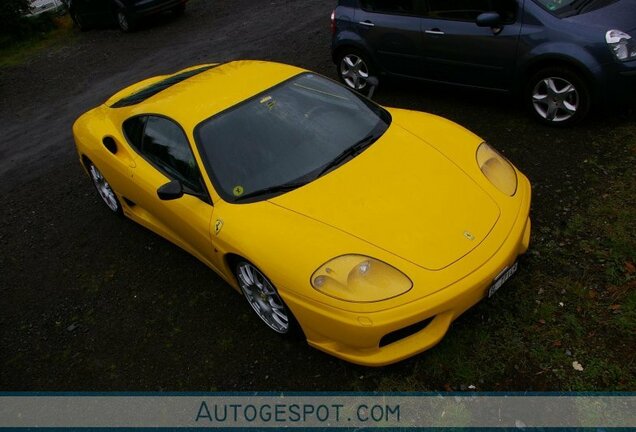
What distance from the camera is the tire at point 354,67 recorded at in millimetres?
6613

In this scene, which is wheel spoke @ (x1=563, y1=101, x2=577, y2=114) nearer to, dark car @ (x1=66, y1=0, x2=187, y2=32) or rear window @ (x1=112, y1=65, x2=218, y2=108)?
rear window @ (x1=112, y1=65, x2=218, y2=108)

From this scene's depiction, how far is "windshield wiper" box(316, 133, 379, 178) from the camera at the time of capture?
11.9ft

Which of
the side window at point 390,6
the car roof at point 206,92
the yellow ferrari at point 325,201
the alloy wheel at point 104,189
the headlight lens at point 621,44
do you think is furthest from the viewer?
the side window at point 390,6

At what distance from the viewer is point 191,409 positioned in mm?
3336

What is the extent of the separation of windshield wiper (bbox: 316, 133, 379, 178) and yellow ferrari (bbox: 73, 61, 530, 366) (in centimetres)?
1

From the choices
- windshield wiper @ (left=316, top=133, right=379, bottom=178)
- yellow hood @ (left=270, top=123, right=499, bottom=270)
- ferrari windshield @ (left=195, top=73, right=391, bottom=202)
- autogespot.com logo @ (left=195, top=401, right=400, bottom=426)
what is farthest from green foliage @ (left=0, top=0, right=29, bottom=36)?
autogespot.com logo @ (left=195, top=401, right=400, bottom=426)

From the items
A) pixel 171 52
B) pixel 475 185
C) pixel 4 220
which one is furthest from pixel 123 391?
pixel 171 52

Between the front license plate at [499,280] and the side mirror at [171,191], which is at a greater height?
the side mirror at [171,191]

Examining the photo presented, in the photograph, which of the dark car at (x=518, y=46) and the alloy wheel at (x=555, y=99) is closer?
the dark car at (x=518, y=46)

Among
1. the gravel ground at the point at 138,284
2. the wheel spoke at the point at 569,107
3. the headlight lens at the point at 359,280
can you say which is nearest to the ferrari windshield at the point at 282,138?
the headlight lens at the point at 359,280

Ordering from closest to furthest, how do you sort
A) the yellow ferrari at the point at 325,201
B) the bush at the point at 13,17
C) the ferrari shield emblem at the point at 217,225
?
the yellow ferrari at the point at 325,201 < the ferrari shield emblem at the point at 217,225 < the bush at the point at 13,17

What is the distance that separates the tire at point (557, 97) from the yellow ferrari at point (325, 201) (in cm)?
172

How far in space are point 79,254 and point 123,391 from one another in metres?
1.99

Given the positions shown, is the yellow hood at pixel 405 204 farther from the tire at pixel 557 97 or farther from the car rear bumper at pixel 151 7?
the car rear bumper at pixel 151 7
